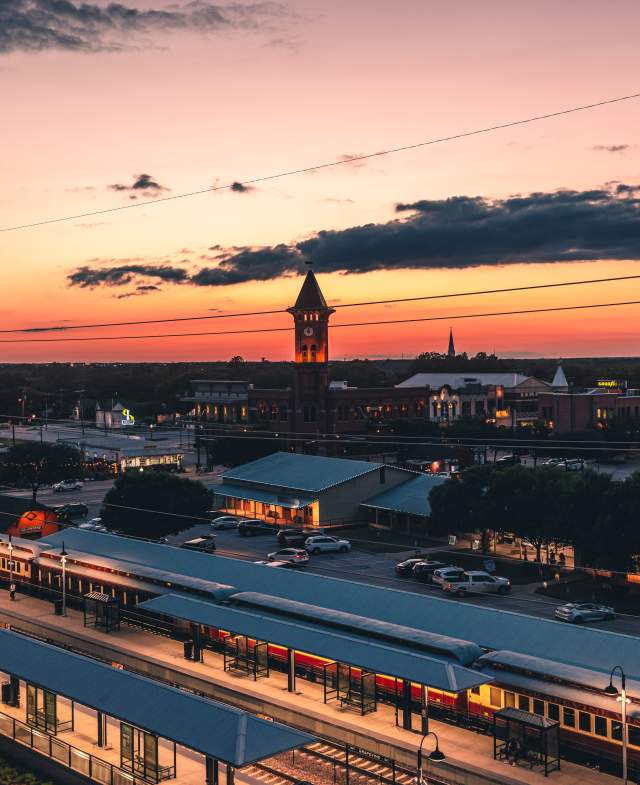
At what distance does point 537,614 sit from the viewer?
156 ft

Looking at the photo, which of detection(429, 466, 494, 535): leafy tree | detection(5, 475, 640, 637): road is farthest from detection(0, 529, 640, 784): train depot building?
detection(429, 466, 494, 535): leafy tree

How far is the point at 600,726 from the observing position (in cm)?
2773

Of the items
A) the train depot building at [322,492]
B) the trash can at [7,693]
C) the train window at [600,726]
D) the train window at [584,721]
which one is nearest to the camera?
the train window at [600,726]

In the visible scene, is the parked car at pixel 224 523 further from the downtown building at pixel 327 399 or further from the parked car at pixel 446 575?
the downtown building at pixel 327 399

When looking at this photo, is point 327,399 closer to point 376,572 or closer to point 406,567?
point 376,572

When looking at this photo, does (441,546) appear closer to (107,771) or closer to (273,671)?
(273,671)

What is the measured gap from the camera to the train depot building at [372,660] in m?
28.3

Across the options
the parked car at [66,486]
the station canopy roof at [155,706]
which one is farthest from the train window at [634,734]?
the parked car at [66,486]

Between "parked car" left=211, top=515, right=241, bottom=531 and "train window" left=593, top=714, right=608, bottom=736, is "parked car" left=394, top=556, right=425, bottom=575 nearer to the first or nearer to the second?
"parked car" left=211, top=515, right=241, bottom=531

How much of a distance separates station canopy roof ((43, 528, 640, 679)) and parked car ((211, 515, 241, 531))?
21.0 m

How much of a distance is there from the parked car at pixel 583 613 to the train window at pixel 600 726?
1761 centimetres

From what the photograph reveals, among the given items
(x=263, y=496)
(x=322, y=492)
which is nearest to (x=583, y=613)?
(x=322, y=492)

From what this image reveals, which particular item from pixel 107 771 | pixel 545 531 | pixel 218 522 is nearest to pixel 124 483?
pixel 218 522

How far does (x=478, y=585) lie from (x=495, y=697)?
71.4ft
